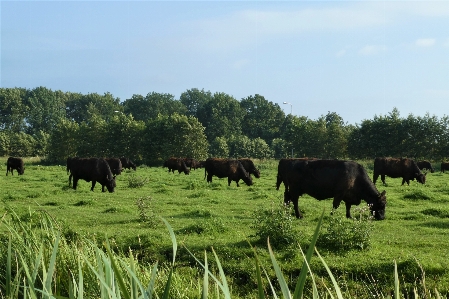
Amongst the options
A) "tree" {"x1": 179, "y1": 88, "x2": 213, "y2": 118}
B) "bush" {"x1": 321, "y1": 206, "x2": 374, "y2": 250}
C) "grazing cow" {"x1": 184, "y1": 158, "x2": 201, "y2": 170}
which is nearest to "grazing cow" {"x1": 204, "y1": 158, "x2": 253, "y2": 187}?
"bush" {"x1": 321, "y1": 206, "x2": 374, "y2": 250}

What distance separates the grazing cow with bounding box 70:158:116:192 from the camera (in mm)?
23891

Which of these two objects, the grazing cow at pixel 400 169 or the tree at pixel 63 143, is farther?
the tree at pixel 63 143

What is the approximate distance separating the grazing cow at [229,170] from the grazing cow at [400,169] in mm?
7403

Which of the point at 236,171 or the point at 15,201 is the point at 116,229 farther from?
the point at 236,171

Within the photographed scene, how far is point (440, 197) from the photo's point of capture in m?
19.0

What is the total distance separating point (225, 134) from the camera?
95688 millimetres

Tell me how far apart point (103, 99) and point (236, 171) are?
98.9 m

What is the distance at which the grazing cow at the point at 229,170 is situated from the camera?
29188mm

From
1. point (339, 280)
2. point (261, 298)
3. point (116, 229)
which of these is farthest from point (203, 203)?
point (261, 298)

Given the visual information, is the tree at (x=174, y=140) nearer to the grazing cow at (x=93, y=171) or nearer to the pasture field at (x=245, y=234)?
the grazing cow at (x=93, y=171)

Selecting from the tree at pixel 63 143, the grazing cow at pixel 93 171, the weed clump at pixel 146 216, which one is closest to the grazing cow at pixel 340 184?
the weed clump at pixel 146 216

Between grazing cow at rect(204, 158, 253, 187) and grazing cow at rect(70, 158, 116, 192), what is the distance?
7.24 m

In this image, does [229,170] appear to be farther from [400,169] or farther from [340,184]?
[340,184]

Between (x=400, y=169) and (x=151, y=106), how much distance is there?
92.6 meters
